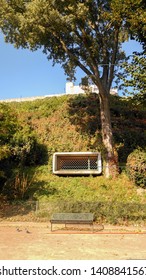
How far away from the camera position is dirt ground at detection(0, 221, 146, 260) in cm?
769

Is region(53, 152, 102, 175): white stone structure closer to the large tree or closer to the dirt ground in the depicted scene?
the large tree

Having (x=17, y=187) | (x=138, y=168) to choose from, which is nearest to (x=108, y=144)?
(x=138, y=168)

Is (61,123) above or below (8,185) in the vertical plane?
above

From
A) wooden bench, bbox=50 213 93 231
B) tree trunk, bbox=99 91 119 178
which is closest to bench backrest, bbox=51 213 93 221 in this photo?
wooden bench, bbox=50 213 93 231

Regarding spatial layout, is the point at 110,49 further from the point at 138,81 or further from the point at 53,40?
the point at 138,81

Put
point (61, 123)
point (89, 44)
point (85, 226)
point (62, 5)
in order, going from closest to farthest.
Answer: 1. point (85, 226)
2. point (62, 5)
3. point (89, 44)
4. point (61, 123)

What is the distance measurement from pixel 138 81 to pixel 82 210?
6055mm

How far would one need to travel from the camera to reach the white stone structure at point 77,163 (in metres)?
17.1

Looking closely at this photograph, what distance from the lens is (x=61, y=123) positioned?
21.5m

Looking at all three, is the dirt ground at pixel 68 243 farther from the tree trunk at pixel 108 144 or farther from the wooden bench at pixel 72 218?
the tree trunk at pixel 108 144

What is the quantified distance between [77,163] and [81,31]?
703 cm

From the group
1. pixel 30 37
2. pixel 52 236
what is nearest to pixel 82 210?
pixel 52 236

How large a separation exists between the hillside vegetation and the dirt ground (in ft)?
4.10

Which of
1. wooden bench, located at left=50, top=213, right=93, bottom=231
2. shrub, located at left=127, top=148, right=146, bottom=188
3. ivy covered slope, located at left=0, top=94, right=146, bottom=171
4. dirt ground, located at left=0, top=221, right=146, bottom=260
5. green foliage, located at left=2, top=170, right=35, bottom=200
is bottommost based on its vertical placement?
dirt ground, located at left=0, top=221, right=146, bottom=260
